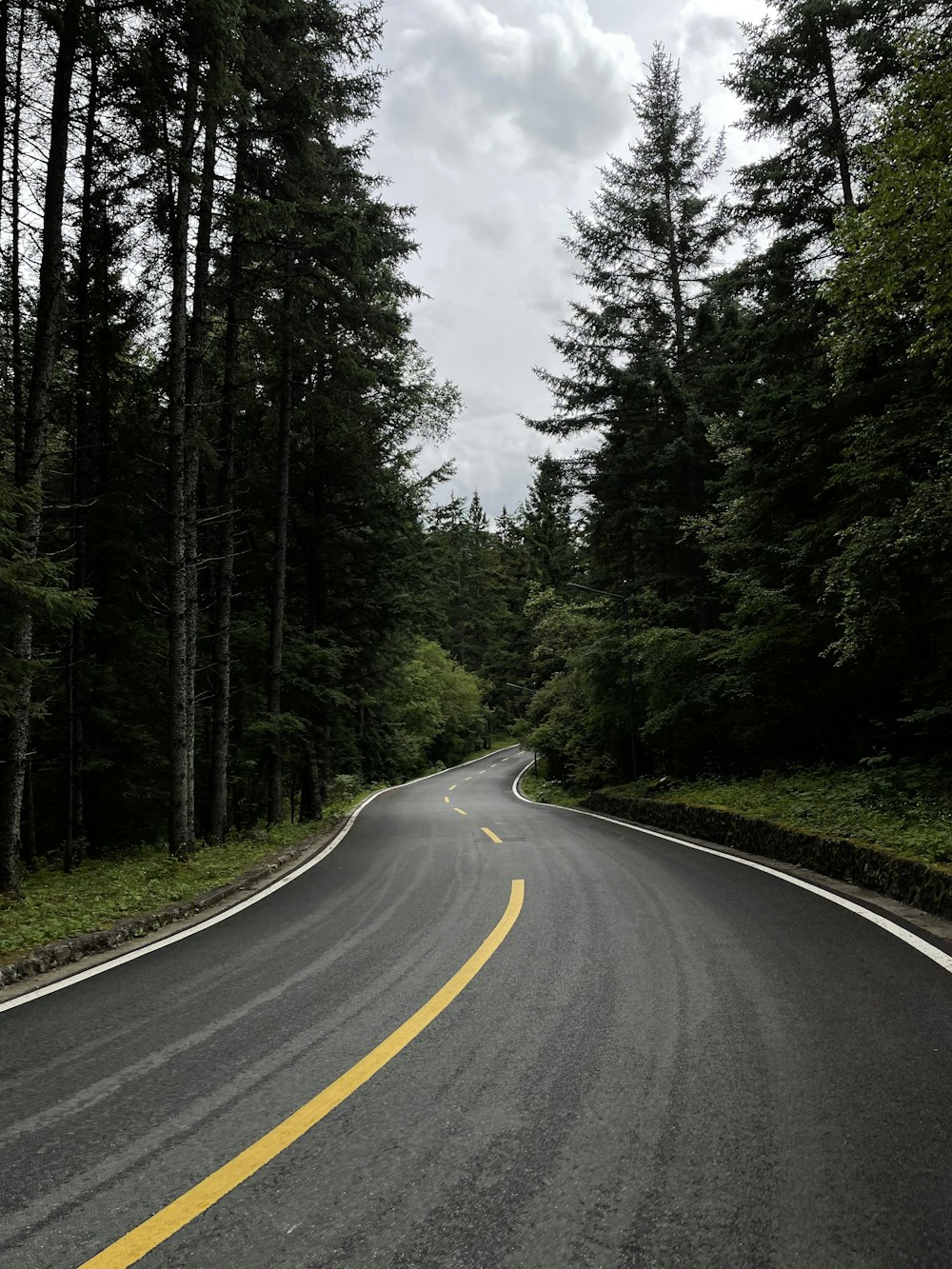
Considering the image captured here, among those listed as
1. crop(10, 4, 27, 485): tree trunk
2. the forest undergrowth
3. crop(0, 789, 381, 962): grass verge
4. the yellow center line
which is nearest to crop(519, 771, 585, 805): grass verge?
the forest undergrowth

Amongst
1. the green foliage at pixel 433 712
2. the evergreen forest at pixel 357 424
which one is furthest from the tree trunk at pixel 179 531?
the green foliage at pixel 433 712

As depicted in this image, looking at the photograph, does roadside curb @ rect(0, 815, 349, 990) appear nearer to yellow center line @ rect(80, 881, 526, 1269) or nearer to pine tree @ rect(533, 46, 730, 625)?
yellow center line @ rect(80, 881, 526, 1269)

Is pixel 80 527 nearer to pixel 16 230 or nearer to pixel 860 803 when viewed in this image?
pixel 16 230

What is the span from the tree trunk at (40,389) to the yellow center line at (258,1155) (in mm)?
6451

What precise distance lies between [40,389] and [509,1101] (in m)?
9.59

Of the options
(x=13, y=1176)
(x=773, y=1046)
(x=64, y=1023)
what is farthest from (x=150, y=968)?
(x=773, y=1046)

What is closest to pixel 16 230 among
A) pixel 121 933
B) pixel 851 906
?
pixel 121 933

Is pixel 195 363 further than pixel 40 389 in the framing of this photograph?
Yes

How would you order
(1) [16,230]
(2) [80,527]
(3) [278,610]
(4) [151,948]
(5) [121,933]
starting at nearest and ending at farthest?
(4) [151,948], (5) [121,933], (1) [16,230], (2) [80,527], (3) [278,610]

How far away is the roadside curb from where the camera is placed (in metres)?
5.49

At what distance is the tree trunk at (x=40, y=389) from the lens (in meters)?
8.37

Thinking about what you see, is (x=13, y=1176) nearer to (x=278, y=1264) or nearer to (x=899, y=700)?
(x=278, y=1264)

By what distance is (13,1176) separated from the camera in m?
2.64

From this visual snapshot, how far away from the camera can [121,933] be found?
258 inches
